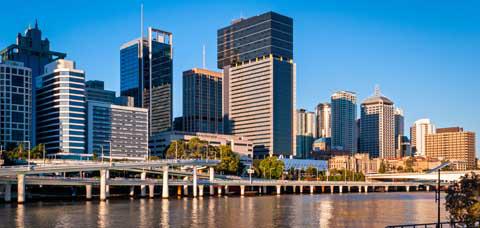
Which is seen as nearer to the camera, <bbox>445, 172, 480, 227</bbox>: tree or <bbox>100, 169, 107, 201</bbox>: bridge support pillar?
<bbox>445, 172, 480, 227</bbox>: tree

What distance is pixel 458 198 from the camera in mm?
66188

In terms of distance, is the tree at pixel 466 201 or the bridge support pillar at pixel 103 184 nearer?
the tree at pixel 466 201

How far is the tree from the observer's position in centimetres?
6378

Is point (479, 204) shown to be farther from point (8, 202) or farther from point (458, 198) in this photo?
point (8, 202)

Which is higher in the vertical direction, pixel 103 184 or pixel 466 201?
pixel 466 201

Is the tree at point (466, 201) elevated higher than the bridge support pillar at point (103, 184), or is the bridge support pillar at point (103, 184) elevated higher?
the tree at point (466, 201)

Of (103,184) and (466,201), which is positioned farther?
(103,184)

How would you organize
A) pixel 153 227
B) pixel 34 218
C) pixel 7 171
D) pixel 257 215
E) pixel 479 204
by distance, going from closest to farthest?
pixel 479 204 < pixel 153 227 < pixel 34 218 < pixel 257 215 < pixel 7 171

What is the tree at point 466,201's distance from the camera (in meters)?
63.8

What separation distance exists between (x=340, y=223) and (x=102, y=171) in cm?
9390

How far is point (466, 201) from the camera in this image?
2569 inches

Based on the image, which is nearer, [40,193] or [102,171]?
[102,171]

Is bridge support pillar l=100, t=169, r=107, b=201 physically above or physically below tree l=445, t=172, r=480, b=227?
below

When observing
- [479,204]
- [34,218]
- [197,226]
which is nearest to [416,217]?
[197,226]
